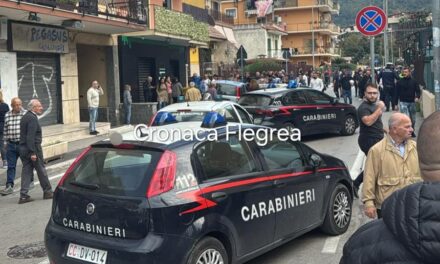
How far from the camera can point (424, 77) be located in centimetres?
2089

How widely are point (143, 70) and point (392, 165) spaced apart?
21714mm

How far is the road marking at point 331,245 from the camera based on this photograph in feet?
19.1

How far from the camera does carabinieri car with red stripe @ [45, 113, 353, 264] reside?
4211 mm

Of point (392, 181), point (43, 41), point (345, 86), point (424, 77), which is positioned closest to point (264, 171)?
point (392, 181)

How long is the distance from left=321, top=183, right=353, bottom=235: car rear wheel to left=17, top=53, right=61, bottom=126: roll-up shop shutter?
13.1 meters

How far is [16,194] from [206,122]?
606 cm

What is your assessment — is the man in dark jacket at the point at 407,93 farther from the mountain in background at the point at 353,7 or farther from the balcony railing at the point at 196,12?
the mountain in background at the point at 353,7

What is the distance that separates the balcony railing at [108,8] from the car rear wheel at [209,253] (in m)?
12.2

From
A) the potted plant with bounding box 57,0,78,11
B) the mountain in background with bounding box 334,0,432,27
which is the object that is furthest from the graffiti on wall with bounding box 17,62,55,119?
the mountain in background with bounding box 334,0,432,27

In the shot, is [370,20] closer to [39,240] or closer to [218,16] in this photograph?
[39,240]

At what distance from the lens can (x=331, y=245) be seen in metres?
5.98

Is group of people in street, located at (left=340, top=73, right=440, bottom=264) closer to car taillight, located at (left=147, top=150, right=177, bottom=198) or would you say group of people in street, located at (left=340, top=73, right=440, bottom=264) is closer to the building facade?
car taillight, located at (left=147, top=150, right=177, bottom=198)

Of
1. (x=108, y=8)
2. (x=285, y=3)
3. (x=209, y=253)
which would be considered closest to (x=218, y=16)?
(x=108, y=8)

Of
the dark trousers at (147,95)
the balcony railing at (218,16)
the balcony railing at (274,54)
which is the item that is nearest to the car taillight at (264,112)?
the dark trousers at (147,95)
